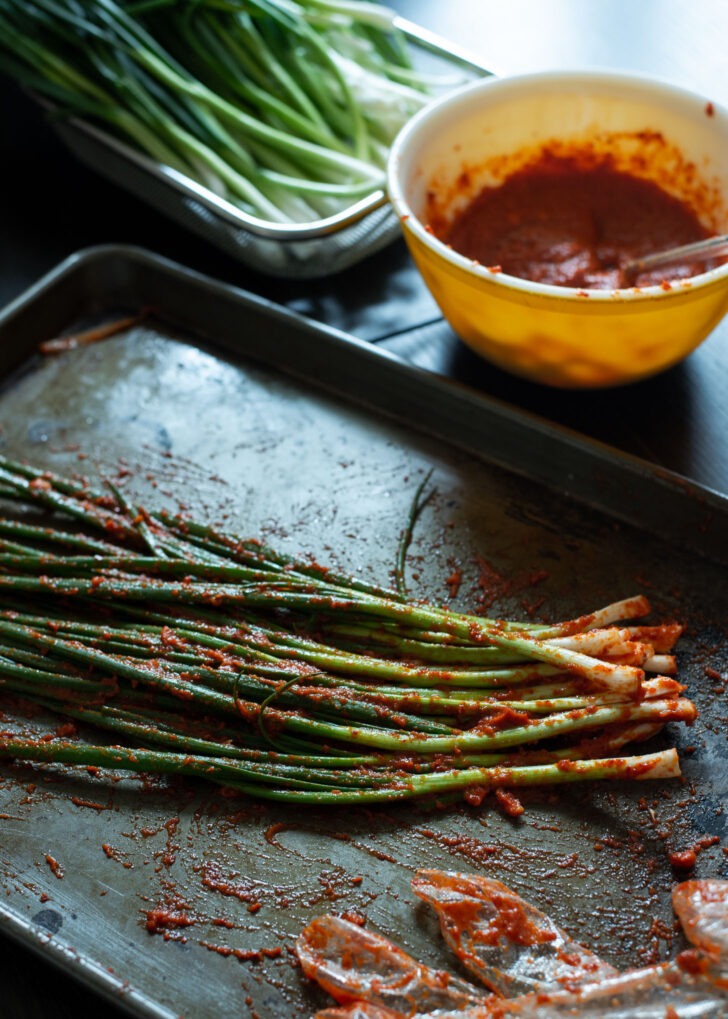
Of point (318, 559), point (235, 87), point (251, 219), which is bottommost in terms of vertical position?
point (318, 559)

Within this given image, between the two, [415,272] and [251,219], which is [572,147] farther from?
[251,219]

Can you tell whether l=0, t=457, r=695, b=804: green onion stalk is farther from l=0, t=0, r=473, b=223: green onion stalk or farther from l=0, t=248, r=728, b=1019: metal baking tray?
l=0, t=0, r=473, b=223: green onion stalk

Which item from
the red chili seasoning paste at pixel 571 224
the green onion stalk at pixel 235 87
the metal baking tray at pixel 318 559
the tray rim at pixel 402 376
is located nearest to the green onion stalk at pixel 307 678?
the metal baking tray at pixel 318 559

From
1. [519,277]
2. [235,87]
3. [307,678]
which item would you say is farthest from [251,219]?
[307,678]

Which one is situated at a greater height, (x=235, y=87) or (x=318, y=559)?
(x=235, y=87)

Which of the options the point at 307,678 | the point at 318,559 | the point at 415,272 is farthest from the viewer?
the point at 415,272

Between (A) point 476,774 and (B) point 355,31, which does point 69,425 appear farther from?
(B) point 355,31

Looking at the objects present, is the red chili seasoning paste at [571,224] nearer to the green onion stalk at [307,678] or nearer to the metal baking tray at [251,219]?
the metal baking tray at [251,219]
